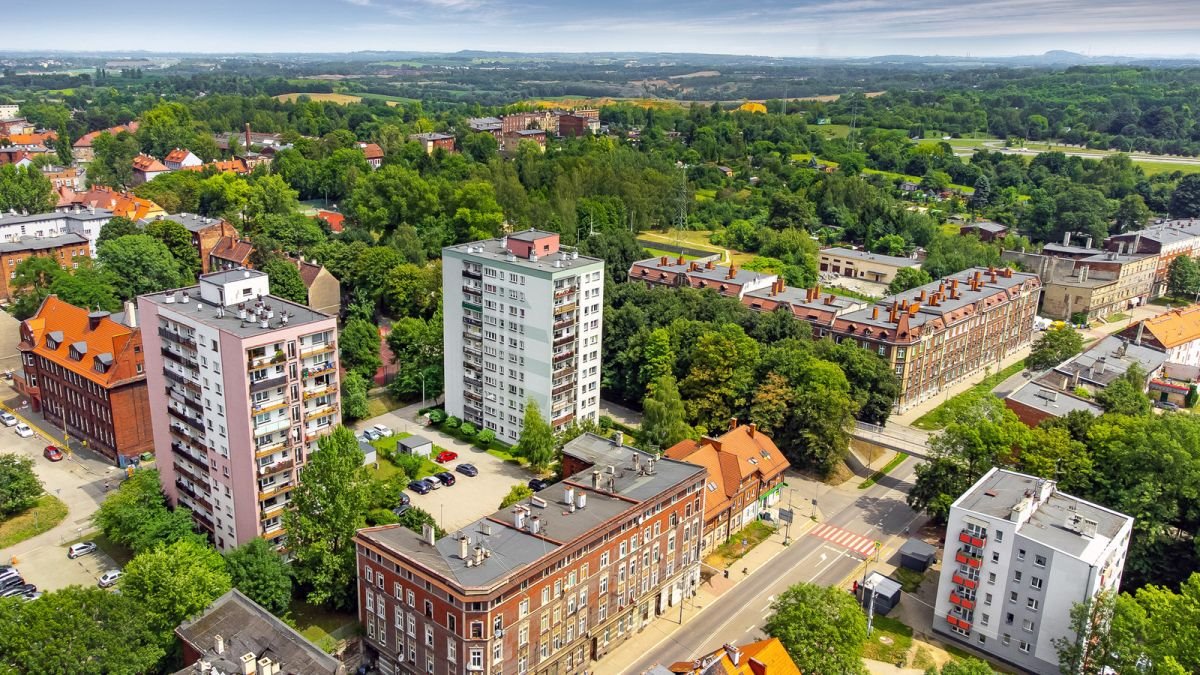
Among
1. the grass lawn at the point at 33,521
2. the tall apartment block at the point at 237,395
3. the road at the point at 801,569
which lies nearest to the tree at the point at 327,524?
the tall apartment block at the point at 237,395

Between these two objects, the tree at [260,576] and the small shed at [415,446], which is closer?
the tree at [260,576]

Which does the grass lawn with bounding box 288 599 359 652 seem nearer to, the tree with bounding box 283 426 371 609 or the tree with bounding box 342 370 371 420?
the tree with bounding box 283 426 371 609

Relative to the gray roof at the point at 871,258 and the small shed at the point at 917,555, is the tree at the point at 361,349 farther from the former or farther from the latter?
the gray roof at the point at 871,258

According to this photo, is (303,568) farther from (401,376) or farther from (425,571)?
(401,376)

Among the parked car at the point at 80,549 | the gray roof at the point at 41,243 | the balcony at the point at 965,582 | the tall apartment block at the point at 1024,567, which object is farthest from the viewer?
the gray roof at the point at 41,243

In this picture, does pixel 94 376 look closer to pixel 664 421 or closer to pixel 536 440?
pixel 536 440
